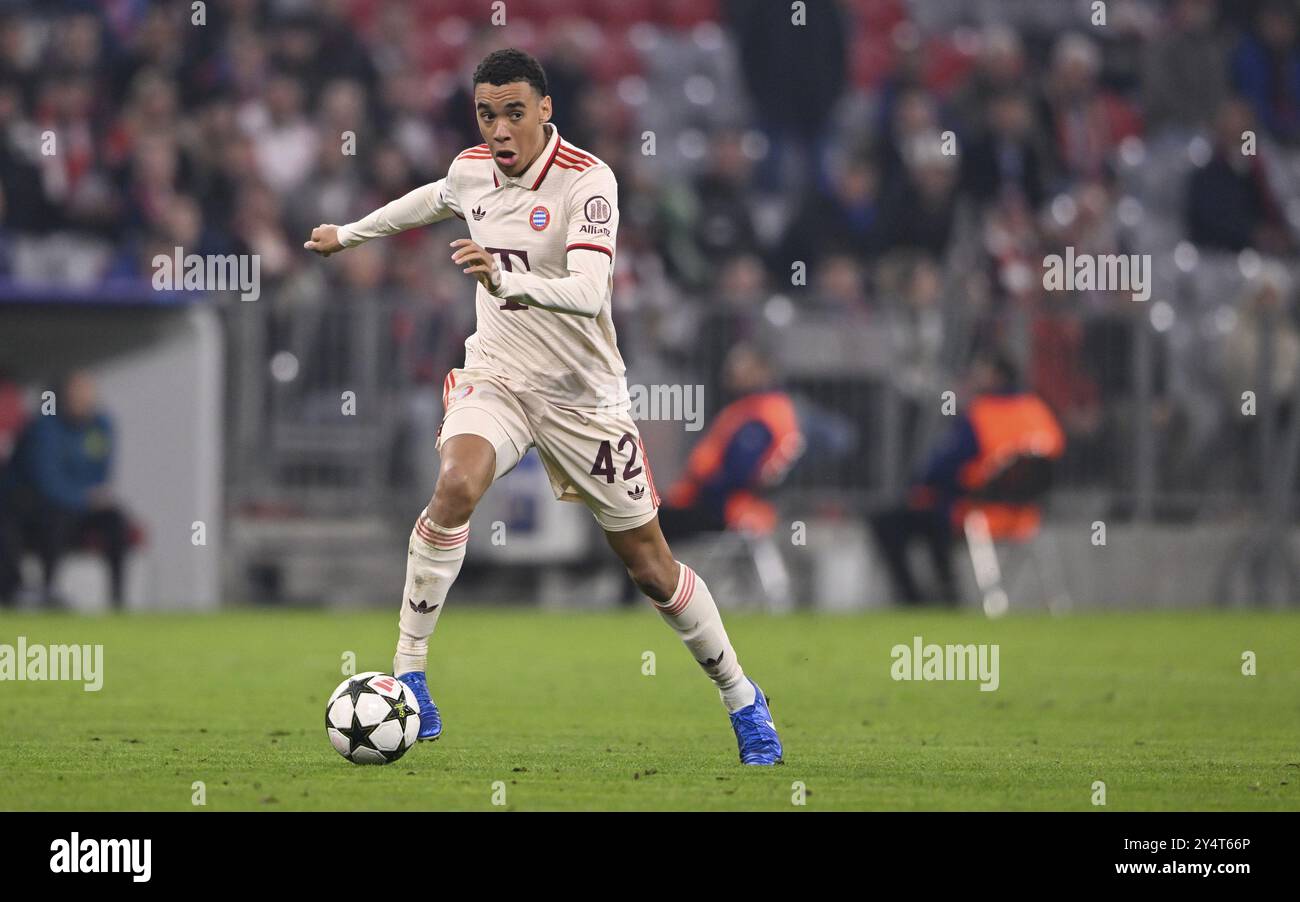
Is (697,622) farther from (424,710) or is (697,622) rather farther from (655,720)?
(655,720)

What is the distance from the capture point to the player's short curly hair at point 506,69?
791cm

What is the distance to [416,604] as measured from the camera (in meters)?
8.12

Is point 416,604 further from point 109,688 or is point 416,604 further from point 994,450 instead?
point 994,450

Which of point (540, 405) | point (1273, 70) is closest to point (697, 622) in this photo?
point (540, 405)

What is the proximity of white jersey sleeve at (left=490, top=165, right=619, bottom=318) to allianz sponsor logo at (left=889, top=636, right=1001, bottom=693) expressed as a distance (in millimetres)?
4644

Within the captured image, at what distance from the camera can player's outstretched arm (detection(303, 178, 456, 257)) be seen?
8.39 metres

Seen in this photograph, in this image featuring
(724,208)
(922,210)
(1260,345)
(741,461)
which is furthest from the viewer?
(922,210)

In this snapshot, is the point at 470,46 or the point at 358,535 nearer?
the point at 358,535

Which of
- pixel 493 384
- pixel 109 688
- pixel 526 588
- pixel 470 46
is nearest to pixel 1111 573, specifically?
pixel 526 588

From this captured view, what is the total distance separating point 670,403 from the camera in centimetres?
1719

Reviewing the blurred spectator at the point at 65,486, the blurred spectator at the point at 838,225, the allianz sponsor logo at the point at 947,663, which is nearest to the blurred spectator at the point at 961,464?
the blurred spectator at the point at 838,225

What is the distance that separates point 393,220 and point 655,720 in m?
2.69

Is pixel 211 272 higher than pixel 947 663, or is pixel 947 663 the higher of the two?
pixel 211 272

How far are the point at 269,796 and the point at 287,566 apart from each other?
35.2 ft
